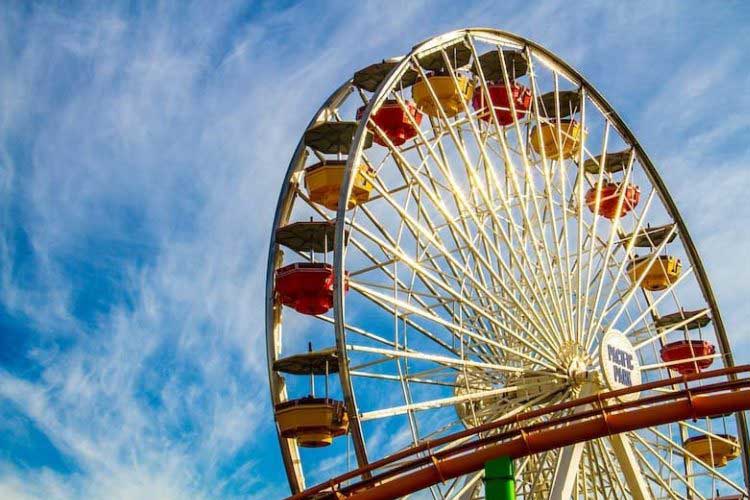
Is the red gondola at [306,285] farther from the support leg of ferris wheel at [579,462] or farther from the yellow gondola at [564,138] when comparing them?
the yellow gondola at [564,138]

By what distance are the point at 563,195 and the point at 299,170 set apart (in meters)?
4.60

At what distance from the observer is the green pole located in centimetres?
976

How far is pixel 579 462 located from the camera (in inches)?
492

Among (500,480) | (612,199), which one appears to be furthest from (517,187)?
(500,480)

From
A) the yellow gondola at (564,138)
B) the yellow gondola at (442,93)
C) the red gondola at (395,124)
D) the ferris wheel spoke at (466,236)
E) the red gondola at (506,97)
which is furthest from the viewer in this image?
the yellow gondola at (564,138)

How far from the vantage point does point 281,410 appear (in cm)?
1388

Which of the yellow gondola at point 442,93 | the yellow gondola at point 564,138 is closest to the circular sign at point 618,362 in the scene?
the yellow gondola at point 442,93

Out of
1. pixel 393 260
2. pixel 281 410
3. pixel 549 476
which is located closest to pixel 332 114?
pixel 393 260

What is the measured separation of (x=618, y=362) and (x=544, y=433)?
4548 millimetres

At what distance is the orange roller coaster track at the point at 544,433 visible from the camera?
9.84 meters

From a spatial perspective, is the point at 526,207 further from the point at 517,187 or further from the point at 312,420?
the point at 312,420

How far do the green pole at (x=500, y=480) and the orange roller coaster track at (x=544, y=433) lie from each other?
0.09m

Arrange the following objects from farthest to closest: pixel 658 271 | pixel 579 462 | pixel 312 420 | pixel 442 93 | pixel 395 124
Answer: pixel 658 271 → pixel 395 124 → pixel 442 93 → pixel 312 420 → pixel 579 462

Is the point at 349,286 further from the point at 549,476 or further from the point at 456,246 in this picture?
the point at 549,476
